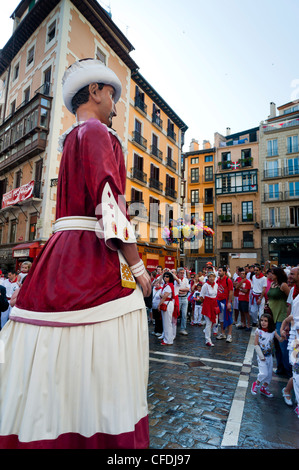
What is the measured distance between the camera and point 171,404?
3664 mm

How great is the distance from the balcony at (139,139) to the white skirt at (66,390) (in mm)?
22801

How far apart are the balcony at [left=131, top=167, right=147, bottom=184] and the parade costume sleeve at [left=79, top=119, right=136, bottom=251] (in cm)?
2123

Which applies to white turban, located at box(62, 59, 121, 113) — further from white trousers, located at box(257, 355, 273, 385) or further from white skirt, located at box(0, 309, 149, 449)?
white trousers, located at box(257, 355, 273, 385)

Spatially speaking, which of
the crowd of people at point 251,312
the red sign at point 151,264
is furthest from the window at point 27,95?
the crowd of people at point 251,312

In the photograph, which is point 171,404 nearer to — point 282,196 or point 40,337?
point 40,337

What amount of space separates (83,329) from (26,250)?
16.4m

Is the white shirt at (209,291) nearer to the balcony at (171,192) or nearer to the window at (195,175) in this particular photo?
the balcony at (171,192)

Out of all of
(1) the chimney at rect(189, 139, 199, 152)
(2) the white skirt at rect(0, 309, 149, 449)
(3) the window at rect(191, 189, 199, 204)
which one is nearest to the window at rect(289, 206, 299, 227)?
(3) the window at rect(191, 189, 199, 204)

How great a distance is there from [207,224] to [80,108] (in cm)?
3469

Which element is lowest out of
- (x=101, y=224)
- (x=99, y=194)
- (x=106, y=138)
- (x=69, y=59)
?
(x=101, y=224)

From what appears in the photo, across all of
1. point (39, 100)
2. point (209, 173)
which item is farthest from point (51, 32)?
point (209, 173)

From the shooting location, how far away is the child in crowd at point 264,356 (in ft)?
13.6

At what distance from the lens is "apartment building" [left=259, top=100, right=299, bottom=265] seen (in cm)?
3080
